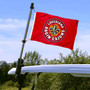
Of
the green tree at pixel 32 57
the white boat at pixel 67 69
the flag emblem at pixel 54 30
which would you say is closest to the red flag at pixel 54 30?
the flag emblem at pixel 54 30

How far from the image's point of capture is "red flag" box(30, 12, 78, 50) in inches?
209

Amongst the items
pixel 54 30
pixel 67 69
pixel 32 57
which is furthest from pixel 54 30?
pixel 32 57

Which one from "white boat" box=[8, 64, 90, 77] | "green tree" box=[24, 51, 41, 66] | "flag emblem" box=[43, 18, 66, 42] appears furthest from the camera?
"green tree" box=[24, 51, 41, 66]

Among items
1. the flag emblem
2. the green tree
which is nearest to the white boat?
the flag emblem

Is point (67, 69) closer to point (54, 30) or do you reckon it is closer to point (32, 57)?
point (54, 30)

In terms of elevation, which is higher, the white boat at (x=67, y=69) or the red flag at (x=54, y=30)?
the red flag at (x=54, y=30)

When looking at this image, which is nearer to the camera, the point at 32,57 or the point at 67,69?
the point at 67,69

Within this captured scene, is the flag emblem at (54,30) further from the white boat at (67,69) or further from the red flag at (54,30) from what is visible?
the white boat at (67,69)

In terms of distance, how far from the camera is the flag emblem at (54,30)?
5.43 m

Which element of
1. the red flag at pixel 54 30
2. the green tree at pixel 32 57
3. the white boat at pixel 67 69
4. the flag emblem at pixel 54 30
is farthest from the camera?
the green tree at pixel 32 57

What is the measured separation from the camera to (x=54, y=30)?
5.57 m

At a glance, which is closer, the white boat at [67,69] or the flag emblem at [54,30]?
the white boat at [67,69]

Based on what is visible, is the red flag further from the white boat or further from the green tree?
the green tree

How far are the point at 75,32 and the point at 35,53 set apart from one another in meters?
21.8
